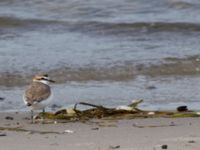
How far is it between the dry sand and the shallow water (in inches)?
48.4

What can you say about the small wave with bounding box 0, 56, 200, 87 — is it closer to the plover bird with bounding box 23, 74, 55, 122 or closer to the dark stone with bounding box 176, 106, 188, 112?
the plover bird with bounding box 23, 74, 55, 122

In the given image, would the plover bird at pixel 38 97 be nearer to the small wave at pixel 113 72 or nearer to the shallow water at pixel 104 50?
the shallow water at pixel 104 50

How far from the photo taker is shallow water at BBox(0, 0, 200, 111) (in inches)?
370

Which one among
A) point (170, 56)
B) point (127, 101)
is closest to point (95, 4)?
point (170, 56)

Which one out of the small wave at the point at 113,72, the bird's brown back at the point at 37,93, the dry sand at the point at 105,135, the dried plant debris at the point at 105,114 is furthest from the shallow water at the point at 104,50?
the dry sand at the point at 105,135

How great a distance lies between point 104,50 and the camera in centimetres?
1162

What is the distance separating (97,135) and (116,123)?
0.71 meters

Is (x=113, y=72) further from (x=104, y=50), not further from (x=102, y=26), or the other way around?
(x=102, y=26)

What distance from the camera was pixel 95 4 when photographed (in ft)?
50.6

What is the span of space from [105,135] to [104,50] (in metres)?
5.06

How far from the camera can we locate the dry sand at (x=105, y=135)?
20.2ft

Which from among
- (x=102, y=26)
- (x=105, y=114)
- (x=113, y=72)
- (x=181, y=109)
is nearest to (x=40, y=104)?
(x=105, y=114)

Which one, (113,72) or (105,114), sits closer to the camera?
(105,114)

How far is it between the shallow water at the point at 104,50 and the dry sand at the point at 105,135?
123 centimetres
